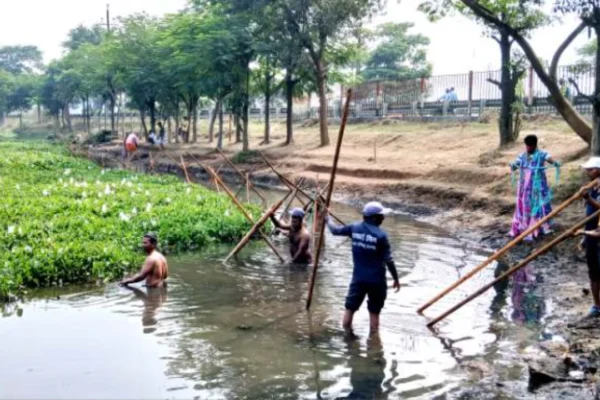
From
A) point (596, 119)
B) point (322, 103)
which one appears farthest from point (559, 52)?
point (322, 103)

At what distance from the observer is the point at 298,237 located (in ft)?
45.2

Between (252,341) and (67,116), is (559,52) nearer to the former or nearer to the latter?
(252,341)

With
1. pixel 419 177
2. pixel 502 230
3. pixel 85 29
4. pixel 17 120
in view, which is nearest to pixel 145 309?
pixel 502 230

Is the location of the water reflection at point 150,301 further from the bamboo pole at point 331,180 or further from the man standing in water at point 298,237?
the man standing in water at point 298,237

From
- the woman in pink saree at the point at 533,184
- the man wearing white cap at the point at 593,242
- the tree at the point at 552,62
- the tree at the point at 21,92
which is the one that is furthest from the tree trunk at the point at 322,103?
the tree at the point at 21,92

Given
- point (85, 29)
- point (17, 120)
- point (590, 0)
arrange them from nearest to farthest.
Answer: point (590, 0) → point (85, 29) → point (17, 120)

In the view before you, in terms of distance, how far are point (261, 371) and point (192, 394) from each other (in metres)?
0.97

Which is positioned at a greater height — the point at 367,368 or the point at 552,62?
the point at 552,62

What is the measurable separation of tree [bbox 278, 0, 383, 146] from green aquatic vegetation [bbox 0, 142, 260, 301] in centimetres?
1151

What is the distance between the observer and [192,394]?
23.6 feet

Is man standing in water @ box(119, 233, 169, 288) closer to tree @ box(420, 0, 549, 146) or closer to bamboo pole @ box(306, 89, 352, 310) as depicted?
bamboo pole @ box(306, 89, 352, 310)

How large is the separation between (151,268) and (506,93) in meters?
15.2

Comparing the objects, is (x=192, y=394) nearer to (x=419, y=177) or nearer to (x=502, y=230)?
(x=502, y=230)

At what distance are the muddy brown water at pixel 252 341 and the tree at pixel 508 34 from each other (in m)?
7.75
